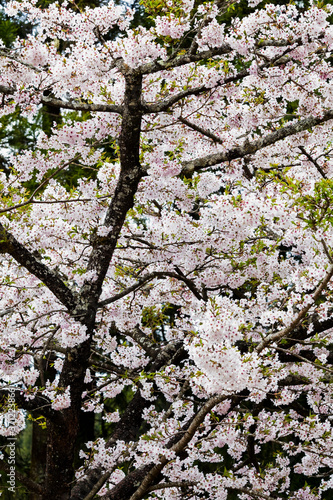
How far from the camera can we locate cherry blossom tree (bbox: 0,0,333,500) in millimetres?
4348

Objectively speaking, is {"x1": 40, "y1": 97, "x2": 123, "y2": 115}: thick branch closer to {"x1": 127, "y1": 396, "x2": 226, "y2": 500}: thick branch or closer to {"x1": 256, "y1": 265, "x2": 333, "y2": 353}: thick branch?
{"x1": 256, "y1": 265, "x2": 333, "y2": 353}: thick branch

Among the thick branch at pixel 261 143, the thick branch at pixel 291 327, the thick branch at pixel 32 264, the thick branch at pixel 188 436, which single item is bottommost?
the thick branch at pixel 188 436

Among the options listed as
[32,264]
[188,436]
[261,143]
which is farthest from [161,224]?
[188,436]

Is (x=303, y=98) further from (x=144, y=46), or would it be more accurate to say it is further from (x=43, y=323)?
(x=43, y=323)

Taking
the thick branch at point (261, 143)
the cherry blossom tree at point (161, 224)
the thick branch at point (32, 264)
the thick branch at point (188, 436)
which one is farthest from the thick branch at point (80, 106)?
the thick branch at point (188, 436)

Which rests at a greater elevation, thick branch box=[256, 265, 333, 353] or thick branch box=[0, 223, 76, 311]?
thick branch box=[0, 223, 76, 311]

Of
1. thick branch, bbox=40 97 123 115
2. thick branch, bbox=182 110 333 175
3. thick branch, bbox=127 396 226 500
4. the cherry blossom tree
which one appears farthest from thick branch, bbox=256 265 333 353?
thick branch, bbox=40 97 123 115

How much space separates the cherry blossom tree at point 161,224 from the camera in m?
4.35

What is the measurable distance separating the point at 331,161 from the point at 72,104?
10.0 feet

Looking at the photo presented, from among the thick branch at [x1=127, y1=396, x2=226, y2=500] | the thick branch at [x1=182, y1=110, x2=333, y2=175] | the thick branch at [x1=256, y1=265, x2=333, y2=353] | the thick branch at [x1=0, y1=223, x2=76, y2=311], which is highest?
the thick branch at [x1=182, y1=110, x2=333, y2=175]

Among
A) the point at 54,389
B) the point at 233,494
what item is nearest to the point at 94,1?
the point at 54,389

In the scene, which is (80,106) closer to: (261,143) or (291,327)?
(261,143)

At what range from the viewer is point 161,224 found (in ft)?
18.0

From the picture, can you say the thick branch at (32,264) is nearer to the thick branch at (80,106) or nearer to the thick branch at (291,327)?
the thick branch at (80,106)
